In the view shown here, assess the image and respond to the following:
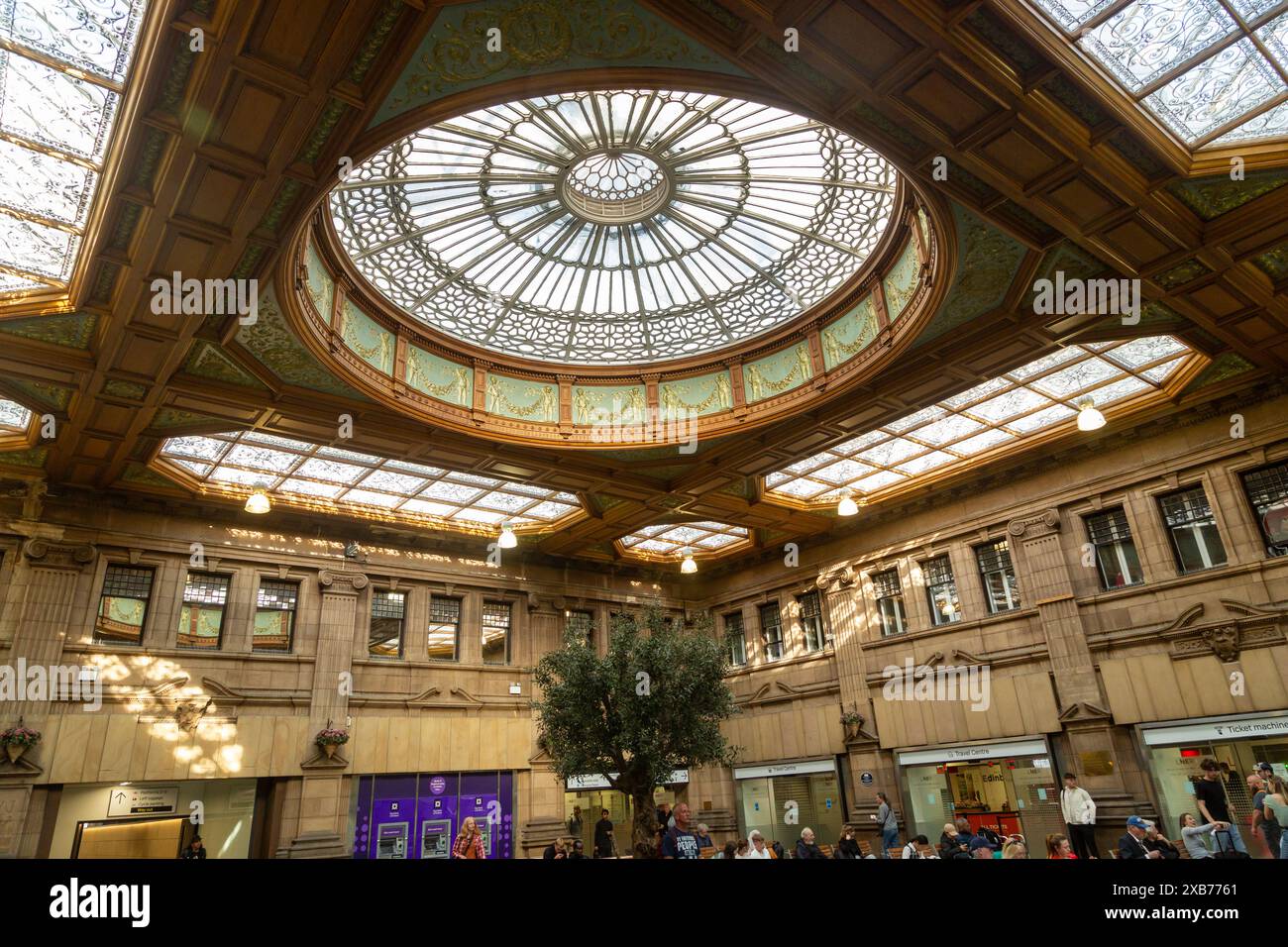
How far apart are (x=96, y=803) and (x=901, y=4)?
20166 mm

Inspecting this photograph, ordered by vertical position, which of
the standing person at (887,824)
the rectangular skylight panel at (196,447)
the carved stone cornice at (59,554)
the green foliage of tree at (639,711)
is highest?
the rectangular skylight panel at (196,447)

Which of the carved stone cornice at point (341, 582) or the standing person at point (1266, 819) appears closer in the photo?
the standing person at point (1266, 819)

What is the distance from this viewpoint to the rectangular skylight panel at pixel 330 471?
1822 centimetres

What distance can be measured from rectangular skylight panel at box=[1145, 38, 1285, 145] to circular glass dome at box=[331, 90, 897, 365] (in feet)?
12.4

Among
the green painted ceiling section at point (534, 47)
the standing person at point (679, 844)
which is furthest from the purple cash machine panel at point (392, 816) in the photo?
the green painted ceiling section at point (534, 47)

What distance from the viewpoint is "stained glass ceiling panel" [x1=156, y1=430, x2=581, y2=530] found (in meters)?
17.4

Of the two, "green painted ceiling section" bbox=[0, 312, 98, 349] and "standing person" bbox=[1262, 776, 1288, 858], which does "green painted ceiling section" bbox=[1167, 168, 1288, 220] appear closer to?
"standing person" bbox=[1262, 776, 1288, 858]

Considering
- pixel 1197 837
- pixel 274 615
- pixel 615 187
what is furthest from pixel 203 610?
pixel 1197 837

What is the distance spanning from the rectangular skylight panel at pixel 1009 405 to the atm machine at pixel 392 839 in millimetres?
16880

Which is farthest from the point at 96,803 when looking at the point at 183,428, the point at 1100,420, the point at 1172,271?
the point at 1172,271

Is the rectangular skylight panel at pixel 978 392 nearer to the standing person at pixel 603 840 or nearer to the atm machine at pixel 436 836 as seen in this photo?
the standing person at pixel 603 840

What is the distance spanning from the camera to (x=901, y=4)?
7.62 metres
